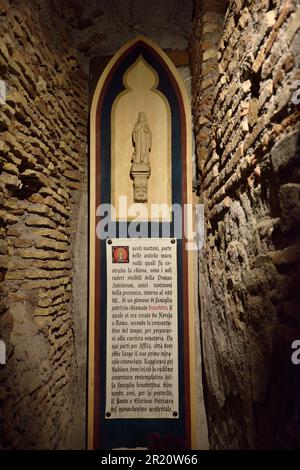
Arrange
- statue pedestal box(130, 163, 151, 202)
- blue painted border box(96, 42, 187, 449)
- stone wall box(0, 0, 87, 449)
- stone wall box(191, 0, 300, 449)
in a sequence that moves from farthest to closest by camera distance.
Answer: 1. statue pedestal box(130, 163, 151, 202)
2. blue painted border box(96, 42, 187, 449)
3. stone wall box(0, 0, 87, 449)
4. stone wall box(191, 0, 300, 449)

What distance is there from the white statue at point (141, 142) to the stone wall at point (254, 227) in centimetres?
67

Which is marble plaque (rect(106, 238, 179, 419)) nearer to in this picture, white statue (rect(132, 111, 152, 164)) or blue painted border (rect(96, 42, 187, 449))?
blue painted border (rect(96, 42, 187, 449))

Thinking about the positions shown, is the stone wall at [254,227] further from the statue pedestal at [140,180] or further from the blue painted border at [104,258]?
the statue pedestal at [140,180]

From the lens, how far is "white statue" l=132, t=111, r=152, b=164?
3.18m

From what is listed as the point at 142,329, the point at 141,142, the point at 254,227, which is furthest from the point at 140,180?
the point at 254,227

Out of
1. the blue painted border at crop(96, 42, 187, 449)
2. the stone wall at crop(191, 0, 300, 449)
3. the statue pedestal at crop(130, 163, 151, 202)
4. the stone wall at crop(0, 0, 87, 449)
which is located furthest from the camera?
the statue pedestal at crop(130, 163, 151, 202)

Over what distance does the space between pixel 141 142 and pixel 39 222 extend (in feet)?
4.13

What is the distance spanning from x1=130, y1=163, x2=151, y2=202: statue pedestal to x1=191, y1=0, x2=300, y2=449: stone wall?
0.66 m

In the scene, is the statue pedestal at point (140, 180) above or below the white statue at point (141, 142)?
below

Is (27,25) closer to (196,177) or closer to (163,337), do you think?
(196,177)

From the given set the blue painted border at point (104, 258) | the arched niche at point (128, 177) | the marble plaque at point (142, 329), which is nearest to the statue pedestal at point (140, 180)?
the arched niche at point (128, 177)

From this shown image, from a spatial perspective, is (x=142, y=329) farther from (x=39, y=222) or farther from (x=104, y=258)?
(x=39, y=222)

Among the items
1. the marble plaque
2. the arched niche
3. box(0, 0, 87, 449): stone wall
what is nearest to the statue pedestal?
the arched niche

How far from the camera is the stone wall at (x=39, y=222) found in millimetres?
2148
